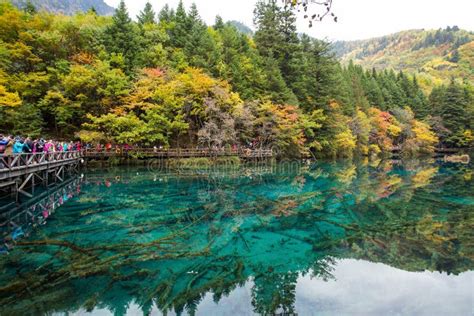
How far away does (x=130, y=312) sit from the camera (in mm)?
4652

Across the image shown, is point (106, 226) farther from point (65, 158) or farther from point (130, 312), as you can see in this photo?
point (65, 158)

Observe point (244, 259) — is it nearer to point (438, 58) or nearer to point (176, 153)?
point (176, 153)

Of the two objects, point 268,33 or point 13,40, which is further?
point 268,33

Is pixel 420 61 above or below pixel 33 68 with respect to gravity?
above

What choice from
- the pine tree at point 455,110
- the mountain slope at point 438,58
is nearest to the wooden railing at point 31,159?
the pine tree at point 455,110

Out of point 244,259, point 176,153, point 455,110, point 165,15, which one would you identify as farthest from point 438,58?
point 244,259

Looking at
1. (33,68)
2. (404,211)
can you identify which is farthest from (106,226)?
(33,68)

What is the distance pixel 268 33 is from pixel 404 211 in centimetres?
3892

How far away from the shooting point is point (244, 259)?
685cm

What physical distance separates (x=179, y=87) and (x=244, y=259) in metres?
23.6

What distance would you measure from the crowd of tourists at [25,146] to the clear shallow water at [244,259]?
10.8 ft

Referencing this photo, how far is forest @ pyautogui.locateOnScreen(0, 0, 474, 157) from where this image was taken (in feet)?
83.6

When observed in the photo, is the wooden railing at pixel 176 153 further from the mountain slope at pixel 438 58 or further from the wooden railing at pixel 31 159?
the mountain slope at pixel 438 58

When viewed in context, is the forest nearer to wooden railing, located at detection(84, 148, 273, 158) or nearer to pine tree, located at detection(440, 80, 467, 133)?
wooden railing, located at detection(84, 148, 273, 158)
